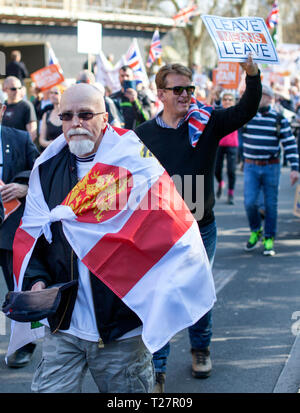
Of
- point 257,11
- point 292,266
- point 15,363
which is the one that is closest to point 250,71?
point 15,363

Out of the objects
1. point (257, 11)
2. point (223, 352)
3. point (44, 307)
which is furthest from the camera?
point (257, 11)

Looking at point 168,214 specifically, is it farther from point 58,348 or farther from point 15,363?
point 15,363

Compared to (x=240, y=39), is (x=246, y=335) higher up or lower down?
lower down

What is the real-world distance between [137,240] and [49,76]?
8800 millimetres

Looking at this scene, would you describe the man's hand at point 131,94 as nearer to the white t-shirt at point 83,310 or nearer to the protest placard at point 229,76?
the protest placard at point 229,76

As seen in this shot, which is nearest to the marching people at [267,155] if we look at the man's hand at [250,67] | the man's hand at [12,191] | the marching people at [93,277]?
the man's hand at [250,67]

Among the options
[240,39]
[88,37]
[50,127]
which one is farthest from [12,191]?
[88,37]

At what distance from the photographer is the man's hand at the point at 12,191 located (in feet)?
12.7

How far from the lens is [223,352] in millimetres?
4805

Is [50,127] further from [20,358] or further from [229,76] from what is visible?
[20,358]

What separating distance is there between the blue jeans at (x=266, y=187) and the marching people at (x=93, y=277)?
482 cm

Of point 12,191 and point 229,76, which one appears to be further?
point 229,76

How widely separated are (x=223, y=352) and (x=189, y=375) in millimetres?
485

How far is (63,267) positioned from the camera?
298cm
